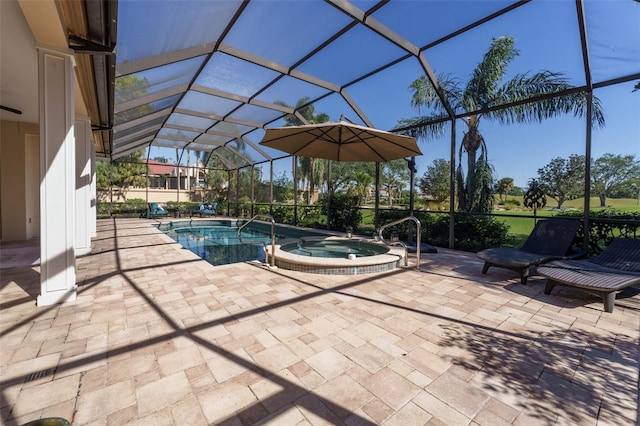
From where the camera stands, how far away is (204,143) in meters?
15.2

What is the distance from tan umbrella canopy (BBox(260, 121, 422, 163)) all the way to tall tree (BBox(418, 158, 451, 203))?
118 inches

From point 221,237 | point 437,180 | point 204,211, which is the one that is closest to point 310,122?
point 437,180

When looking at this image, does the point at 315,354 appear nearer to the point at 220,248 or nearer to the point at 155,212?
the point at 220,248

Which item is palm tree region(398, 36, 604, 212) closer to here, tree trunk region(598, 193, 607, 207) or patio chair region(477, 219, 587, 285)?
tree trunk region(598, 193, 607, 207)

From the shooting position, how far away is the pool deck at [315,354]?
1.81 metres

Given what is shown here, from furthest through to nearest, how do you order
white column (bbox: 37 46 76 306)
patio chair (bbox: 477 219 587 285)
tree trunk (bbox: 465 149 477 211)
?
tree trunk (bbox: 465 149 477 211) < patio chair (bbox: 477 219 587 285) < white column (bbox: 37 46 76 306)

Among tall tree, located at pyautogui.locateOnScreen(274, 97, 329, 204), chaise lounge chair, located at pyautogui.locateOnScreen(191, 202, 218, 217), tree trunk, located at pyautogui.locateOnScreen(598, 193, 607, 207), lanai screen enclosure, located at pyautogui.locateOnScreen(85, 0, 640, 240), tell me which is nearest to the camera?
lanai screen enclosure, located at pyautogui.locateOnScreen(85, 0, 640, 240)

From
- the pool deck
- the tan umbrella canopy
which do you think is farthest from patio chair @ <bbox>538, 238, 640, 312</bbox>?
the tan umbrella canopy

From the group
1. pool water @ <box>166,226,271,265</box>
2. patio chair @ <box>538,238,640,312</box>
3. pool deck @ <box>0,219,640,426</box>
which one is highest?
patio chair @ <box>538,238,640,312</box>

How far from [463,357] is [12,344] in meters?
4.05

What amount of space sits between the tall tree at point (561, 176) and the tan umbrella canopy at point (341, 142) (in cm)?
328

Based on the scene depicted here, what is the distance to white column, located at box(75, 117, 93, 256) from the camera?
622 centimetres

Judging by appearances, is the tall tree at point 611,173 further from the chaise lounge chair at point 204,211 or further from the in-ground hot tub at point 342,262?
the chaise lounge chair at point 204,211

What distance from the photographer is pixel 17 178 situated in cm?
757
